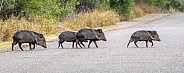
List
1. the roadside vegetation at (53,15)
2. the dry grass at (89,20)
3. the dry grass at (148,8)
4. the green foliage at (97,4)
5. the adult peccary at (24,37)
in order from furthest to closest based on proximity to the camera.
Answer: the dry grass at (148,8), the green foliage at (97,4), the dry grass at (89,20), the roadside vegetation at (53,15), the adult peccary at (24,37)

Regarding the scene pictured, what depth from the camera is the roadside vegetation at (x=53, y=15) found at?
2665cm

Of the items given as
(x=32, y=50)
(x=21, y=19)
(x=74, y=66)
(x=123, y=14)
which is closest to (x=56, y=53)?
(x=32, y=50)

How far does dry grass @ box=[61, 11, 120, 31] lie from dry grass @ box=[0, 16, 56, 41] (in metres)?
2.72

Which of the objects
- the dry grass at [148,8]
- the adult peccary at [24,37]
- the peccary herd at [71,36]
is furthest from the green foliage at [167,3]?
the adult peccary at [24,37]

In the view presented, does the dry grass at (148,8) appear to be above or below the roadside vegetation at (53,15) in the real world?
below

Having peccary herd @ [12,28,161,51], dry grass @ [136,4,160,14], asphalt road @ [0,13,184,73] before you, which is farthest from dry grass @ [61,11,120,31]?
dry grass @ [136,4,160,14]

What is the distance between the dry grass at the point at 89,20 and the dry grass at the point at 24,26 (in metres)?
2.72

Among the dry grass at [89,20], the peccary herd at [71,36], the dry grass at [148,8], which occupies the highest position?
the peccary herd at [71,36]

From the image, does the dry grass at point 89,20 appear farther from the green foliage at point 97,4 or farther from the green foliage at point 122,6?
the green foliage at point 122,6

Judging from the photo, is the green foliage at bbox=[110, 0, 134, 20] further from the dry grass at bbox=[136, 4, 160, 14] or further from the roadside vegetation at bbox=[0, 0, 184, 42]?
the dry grass at bbox=[136, 4, 160, 14]

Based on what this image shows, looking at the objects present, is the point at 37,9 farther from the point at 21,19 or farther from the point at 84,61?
the point at 84,61

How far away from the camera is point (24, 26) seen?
26.5m

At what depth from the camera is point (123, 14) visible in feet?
167

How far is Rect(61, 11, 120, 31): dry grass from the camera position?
3359 cm
